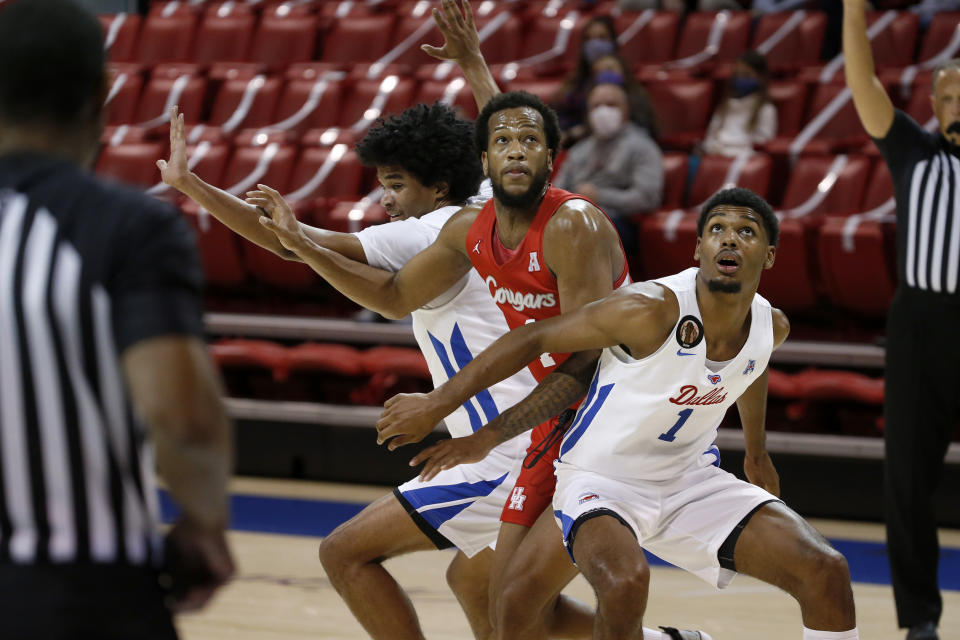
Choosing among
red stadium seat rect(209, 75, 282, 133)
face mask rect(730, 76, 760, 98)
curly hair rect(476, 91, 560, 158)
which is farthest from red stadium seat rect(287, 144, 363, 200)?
curly hair rect(476, 91, 560, 158)

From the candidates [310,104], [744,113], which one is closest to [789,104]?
[744,113]

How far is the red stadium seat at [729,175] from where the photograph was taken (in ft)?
23.0

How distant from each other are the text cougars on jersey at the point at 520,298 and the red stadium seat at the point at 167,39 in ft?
22.4

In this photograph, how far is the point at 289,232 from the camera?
12.1 ft

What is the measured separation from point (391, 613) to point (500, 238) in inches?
43.6

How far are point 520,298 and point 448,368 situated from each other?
0.45 metres

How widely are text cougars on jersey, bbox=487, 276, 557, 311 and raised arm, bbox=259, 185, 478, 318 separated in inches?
6.6

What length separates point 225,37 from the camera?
964 cm

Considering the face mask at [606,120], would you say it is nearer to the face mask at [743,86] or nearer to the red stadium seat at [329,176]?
the face mask at [743,86]

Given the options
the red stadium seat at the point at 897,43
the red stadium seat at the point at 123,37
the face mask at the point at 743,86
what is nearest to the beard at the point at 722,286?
the face mask at the point at 743,86

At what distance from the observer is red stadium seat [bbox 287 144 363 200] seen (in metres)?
7.80

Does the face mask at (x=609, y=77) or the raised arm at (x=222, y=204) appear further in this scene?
the face mask at (x=609, y=77)

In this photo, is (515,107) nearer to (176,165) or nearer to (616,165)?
(176,165)

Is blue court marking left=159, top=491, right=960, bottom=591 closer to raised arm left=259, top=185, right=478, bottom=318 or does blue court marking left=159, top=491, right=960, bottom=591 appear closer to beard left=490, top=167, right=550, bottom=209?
raised arm left=259, top=185, right=478, bottom=318
